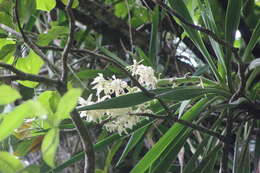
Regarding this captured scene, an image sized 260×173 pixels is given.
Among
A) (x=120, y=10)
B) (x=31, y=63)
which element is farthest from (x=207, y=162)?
(x=120, y=10)

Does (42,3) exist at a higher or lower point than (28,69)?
higher

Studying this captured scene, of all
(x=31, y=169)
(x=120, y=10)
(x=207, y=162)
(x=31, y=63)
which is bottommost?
(x=207, y=162)

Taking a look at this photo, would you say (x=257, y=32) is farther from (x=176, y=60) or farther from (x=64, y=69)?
(x=64, y=69)

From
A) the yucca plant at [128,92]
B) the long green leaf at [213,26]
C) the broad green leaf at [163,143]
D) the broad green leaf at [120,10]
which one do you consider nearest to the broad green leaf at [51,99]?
the yucca plant at [128,92]

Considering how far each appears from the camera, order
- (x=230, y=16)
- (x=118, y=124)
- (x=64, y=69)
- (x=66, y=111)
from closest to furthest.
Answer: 1. (x=66, y=111)
2. (x=64, y=69)
3. (x=118, y=124)
4. (x=230, y=16)

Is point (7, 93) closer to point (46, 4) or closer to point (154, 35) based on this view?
point (46, 4)

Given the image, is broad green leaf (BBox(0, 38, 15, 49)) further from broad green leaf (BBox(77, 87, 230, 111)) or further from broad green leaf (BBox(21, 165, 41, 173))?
broad green leaf (BBox(21, 165, 41, 173))

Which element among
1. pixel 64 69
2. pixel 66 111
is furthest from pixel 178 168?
pixel 66 111

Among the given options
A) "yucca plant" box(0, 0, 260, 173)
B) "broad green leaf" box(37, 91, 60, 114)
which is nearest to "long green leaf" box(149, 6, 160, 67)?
"yucca plant" box(0, 0, 260, 173)
